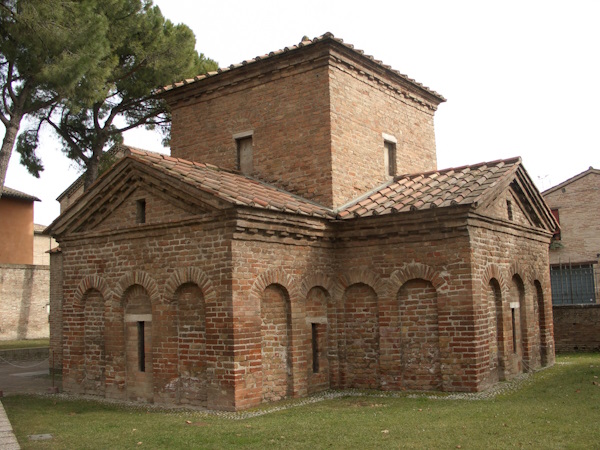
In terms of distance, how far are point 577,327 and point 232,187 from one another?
39.3 ft

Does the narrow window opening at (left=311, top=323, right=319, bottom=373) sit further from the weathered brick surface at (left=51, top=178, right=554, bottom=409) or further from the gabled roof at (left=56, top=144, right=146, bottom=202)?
the gabled roof at (left=56, top=144, right=146, bottom=202)

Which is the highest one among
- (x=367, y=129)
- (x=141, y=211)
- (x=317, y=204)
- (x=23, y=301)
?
(x=367, y=129)

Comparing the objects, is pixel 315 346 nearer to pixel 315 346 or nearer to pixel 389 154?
pixel 315 346

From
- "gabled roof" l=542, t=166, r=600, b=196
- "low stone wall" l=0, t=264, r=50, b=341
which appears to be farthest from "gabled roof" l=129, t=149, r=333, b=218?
"low stone wall" l=0, t=264, r=50, b=341

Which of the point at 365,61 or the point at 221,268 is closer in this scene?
Answer: the point at 221,268

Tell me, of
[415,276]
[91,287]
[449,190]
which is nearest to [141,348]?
[91,287]

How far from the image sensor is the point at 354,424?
8203mm

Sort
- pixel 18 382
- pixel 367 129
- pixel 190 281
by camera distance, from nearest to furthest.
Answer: pixel 190 281, pixel 367 129, pixel 18 382

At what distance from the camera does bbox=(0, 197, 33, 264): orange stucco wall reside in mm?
32312

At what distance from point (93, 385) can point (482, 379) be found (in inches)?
293

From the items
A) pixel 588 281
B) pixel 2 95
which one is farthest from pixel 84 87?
pixel 588 281

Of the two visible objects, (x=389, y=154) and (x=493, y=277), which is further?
(x=389, y=154)

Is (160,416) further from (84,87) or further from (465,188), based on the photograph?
(84,87)

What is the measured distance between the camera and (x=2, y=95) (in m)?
17.4
